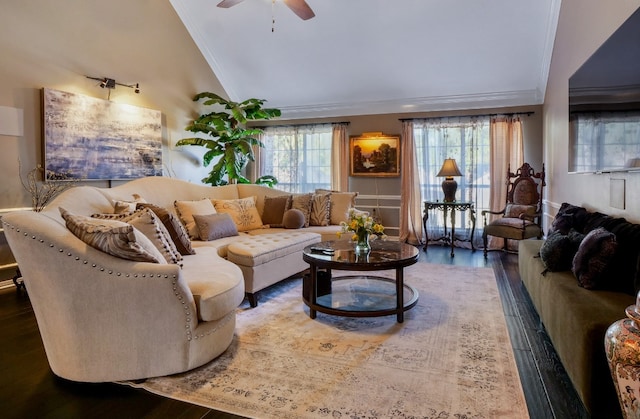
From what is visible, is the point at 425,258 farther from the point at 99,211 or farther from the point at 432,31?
the point at 99,211

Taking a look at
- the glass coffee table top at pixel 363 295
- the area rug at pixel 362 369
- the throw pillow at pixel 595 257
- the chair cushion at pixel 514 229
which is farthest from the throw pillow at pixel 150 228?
the chair cushion at pixel 514 229

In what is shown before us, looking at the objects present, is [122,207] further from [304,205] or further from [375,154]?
[375,154]

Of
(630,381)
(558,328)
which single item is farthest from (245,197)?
(630,381)

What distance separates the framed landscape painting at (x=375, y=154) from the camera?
22.7 ft

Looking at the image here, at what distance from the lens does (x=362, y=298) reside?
11.4ft

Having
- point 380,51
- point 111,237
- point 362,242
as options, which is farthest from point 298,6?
point 111,237

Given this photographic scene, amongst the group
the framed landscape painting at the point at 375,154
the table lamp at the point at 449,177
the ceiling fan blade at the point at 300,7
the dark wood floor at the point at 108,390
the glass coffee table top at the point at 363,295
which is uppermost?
the ceiling fan blade at the point at 300,7

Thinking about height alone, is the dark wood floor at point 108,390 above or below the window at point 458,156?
below

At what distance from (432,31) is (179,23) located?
369 cm

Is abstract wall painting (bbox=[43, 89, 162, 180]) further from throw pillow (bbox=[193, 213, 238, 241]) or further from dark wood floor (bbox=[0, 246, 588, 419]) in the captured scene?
dark wood floor (bbox=[0, 246, 588, 419])

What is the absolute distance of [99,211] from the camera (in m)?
3.10

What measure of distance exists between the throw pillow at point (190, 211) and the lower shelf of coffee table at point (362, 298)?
5.12 feet

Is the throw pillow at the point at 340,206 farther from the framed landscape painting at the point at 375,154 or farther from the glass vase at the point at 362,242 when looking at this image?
the glass vase at the point at 362,242

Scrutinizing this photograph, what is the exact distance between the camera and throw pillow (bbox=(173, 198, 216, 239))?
425 cm
